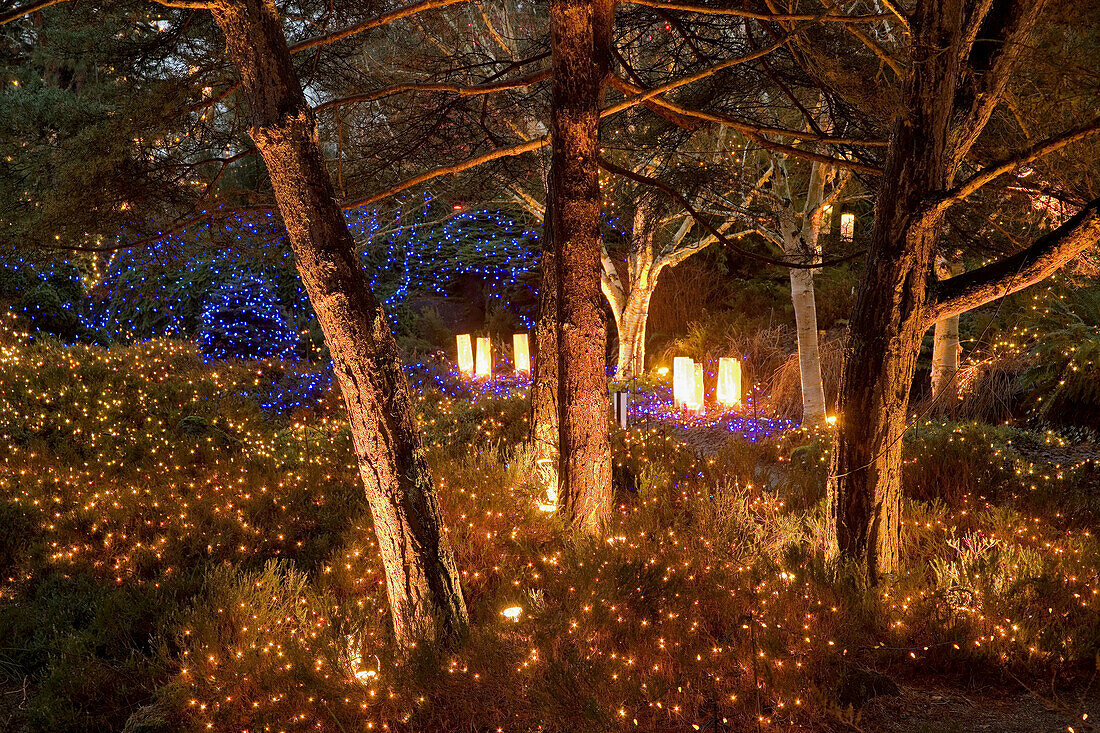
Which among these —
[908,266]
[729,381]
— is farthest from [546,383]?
[729,381]

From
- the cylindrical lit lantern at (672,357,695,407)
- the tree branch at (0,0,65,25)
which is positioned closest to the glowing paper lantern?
the cylindrical lit lantern at (672,357,695,407)

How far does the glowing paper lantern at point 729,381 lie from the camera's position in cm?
981

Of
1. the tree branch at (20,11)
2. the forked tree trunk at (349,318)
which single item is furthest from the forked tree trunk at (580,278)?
the tree branch at (20,11)

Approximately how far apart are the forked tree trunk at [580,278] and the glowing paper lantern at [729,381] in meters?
5.29

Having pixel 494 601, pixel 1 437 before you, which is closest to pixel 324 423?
pixel 1 437

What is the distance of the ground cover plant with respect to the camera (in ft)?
10.5

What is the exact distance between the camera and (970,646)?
11.1ft

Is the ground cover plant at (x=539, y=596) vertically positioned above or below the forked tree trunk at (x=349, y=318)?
below

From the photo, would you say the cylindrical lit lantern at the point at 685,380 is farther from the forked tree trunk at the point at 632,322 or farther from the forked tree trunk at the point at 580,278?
the forked tree trunk at the point at 580,278

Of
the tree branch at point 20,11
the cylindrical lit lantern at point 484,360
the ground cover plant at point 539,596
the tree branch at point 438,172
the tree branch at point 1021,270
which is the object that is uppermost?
the tree branch at point 20,11

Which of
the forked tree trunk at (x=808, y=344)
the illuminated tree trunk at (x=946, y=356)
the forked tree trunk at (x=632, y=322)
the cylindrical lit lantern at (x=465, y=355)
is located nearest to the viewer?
the illuminated tree trunk at (x=946, y=356)

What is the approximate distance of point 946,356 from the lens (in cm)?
859

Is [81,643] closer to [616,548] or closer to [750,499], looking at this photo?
[616,548]

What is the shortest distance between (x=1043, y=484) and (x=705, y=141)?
7141mm
